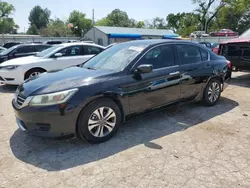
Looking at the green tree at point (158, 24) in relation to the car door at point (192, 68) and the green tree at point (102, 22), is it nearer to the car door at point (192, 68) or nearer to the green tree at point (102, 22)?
the green tree at point (102, 22)

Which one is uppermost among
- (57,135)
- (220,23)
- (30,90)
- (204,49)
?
(220,23)

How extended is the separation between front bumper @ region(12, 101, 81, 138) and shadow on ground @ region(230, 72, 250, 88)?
6398mm

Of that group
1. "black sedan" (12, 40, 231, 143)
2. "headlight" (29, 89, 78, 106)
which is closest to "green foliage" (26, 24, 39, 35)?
"black sedan" (12, 40, 231, 143)

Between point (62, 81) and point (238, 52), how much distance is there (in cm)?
650

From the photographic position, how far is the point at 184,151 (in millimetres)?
3426

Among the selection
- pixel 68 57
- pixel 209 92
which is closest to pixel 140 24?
pixel 68 57

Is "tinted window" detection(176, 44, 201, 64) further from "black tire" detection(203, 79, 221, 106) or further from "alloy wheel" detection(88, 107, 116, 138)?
"alloy wheel" detection(88, 107, 116, 138)

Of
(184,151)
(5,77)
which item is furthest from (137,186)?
(5,77)

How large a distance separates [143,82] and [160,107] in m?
0.71

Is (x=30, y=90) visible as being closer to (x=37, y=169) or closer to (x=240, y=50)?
(x=37, y=169)

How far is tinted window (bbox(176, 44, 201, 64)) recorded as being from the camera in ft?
15.4

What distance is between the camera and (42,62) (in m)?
7.47

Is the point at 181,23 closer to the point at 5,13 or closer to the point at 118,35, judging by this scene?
the point at 118,35

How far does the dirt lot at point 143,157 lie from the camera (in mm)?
2771
